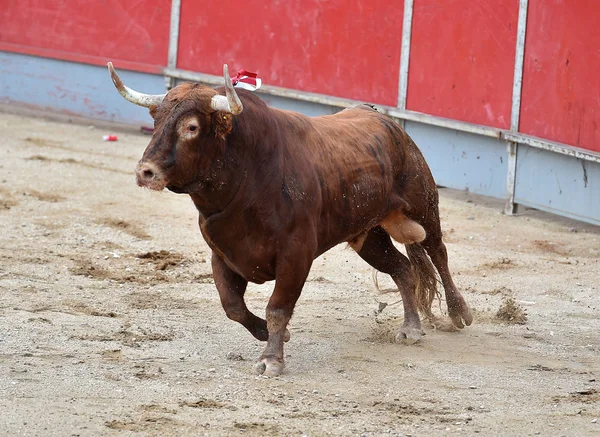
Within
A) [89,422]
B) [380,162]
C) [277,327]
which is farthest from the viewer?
[380,162]

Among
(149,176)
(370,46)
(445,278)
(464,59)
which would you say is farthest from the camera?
(370,46)

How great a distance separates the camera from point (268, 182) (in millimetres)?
5984

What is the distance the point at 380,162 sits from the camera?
22.3 ft

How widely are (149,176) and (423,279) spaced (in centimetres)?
245

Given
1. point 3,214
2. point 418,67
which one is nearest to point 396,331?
point 3,214

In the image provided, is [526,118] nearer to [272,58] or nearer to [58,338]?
[272,58]

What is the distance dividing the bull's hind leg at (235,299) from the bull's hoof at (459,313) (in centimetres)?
147

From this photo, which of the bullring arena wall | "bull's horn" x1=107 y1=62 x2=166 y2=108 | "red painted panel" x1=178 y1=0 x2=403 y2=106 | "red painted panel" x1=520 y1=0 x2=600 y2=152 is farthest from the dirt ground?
"red painted panel" x1=178 y1=0 x2=403 y2=106

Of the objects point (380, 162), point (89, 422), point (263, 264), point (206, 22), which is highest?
point (206, 22)

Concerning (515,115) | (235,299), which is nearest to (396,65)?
(515,115)

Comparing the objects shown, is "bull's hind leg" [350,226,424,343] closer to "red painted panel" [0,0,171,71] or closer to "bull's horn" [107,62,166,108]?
"bull's horn" [107,62,166,108]

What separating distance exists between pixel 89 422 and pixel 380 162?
260 cm

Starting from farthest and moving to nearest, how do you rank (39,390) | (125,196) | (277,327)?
(125,196)
(277,327)
(39,390)

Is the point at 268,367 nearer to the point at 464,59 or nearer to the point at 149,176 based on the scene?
the point at 149,176
